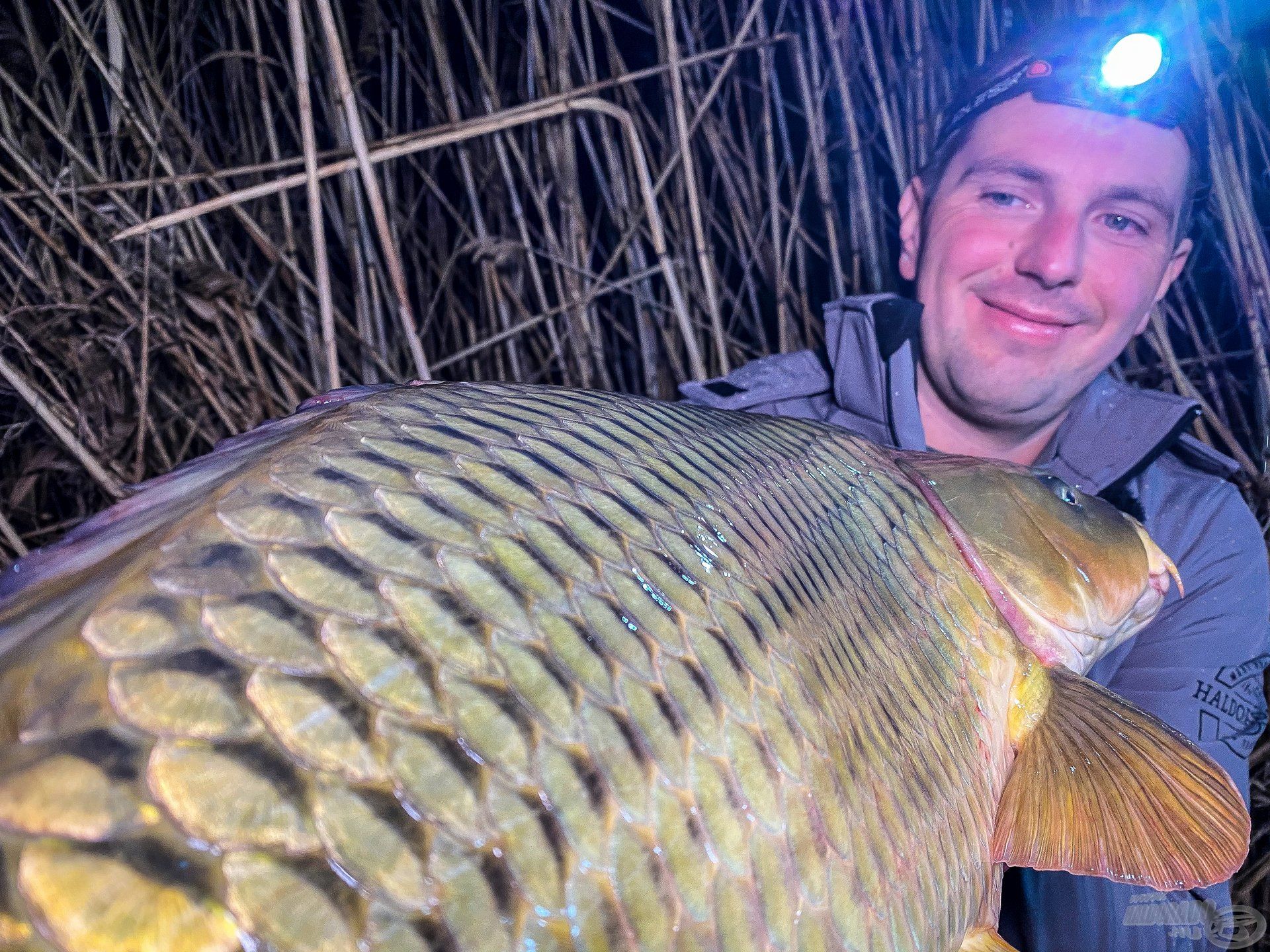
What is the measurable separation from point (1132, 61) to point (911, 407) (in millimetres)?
790

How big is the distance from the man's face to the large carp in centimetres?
97

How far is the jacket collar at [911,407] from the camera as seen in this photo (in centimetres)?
146

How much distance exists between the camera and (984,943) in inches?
29.0

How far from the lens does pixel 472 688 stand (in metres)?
0.38

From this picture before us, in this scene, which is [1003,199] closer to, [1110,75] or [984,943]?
[1110,75]

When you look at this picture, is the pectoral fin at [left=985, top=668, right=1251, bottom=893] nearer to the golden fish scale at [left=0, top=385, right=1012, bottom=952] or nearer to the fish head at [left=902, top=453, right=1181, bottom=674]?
the fish head at [left=902, top=453, right=1181, bottom=674]

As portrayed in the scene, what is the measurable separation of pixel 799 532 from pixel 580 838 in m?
0.36

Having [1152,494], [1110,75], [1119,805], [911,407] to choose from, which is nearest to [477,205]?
[911,407]

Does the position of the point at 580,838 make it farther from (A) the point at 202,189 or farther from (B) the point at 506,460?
(A) the point at 202,189

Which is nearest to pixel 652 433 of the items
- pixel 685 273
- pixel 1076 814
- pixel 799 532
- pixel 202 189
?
pixel 799 532
